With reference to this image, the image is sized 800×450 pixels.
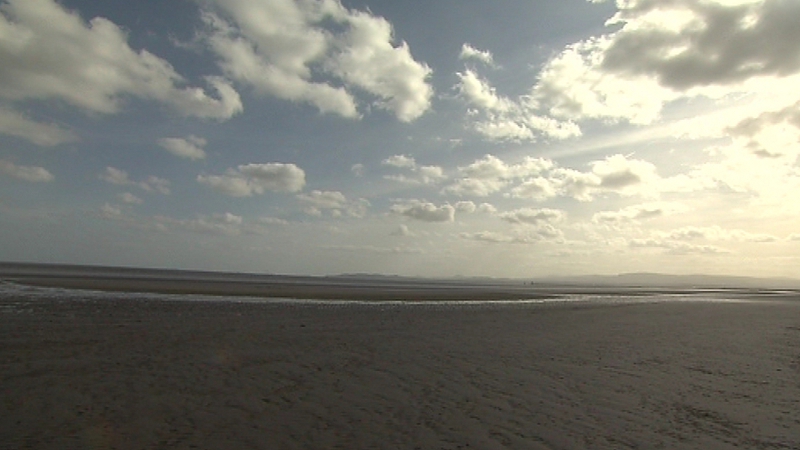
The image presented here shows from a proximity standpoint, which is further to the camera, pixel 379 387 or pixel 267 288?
pixel 267 288

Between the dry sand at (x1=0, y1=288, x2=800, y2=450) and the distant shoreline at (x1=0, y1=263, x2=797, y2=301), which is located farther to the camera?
the distant shoreline at (x1=0, y1=263, x2=797, y2=301)

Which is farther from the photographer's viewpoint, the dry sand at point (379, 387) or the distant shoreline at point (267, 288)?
the distant shoreline at point (267, 288)

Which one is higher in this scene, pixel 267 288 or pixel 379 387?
pixel 267 288

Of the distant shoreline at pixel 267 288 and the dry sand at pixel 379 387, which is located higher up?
the distant shoreline at pixel 267 288

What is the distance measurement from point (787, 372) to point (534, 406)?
10.5m

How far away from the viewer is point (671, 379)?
13.6m

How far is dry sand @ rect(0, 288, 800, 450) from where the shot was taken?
840 cm

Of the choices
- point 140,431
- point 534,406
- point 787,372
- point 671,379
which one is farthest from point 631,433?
point 787,372

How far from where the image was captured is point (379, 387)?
38.7 ft

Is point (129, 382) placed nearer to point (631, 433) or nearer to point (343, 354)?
point (343, 354)

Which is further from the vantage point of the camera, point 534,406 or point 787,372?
point 787,372

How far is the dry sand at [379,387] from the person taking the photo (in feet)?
27.6

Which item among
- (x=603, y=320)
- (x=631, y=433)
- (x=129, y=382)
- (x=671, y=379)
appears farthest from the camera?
(x=603, y=320)

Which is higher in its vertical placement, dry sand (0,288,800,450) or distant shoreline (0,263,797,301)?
distant shoreline (0,263,797,301)
